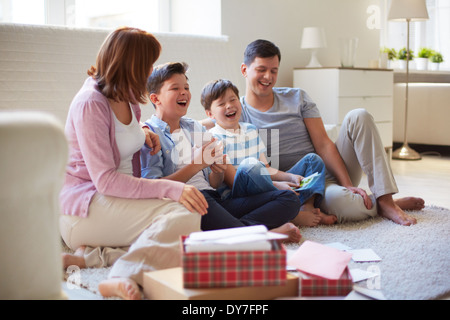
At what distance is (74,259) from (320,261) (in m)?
0.83

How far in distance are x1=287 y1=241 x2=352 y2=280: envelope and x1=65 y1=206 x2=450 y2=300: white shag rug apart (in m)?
0.22

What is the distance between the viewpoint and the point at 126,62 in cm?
184

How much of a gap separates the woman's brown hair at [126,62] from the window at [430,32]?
4.89 m

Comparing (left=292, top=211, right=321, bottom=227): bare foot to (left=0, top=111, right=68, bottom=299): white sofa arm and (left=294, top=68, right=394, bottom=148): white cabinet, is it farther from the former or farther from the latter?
(left=294, top=68, right=394, bottom=148): white cabinet

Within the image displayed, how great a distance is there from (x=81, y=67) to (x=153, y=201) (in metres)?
1.01

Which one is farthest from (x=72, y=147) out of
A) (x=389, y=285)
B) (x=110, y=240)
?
(x=389, y=285)

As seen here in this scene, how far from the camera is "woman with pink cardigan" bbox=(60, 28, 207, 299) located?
1798 millimetres

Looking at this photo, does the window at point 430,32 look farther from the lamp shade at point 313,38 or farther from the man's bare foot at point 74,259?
the man's bare foot at point 74,259

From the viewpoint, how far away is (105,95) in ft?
6.20

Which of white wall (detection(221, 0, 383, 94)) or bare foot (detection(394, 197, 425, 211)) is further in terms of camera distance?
white wall (detection(221, 0, 383, 94))

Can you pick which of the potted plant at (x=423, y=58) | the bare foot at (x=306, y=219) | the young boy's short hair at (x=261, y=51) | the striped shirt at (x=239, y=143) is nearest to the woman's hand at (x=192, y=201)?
the striped shirt at (x=239, y=143)

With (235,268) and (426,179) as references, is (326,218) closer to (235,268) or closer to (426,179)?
(235,268)

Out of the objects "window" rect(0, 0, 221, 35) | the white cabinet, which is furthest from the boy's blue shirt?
the white cabinet

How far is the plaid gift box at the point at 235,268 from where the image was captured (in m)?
1.31
